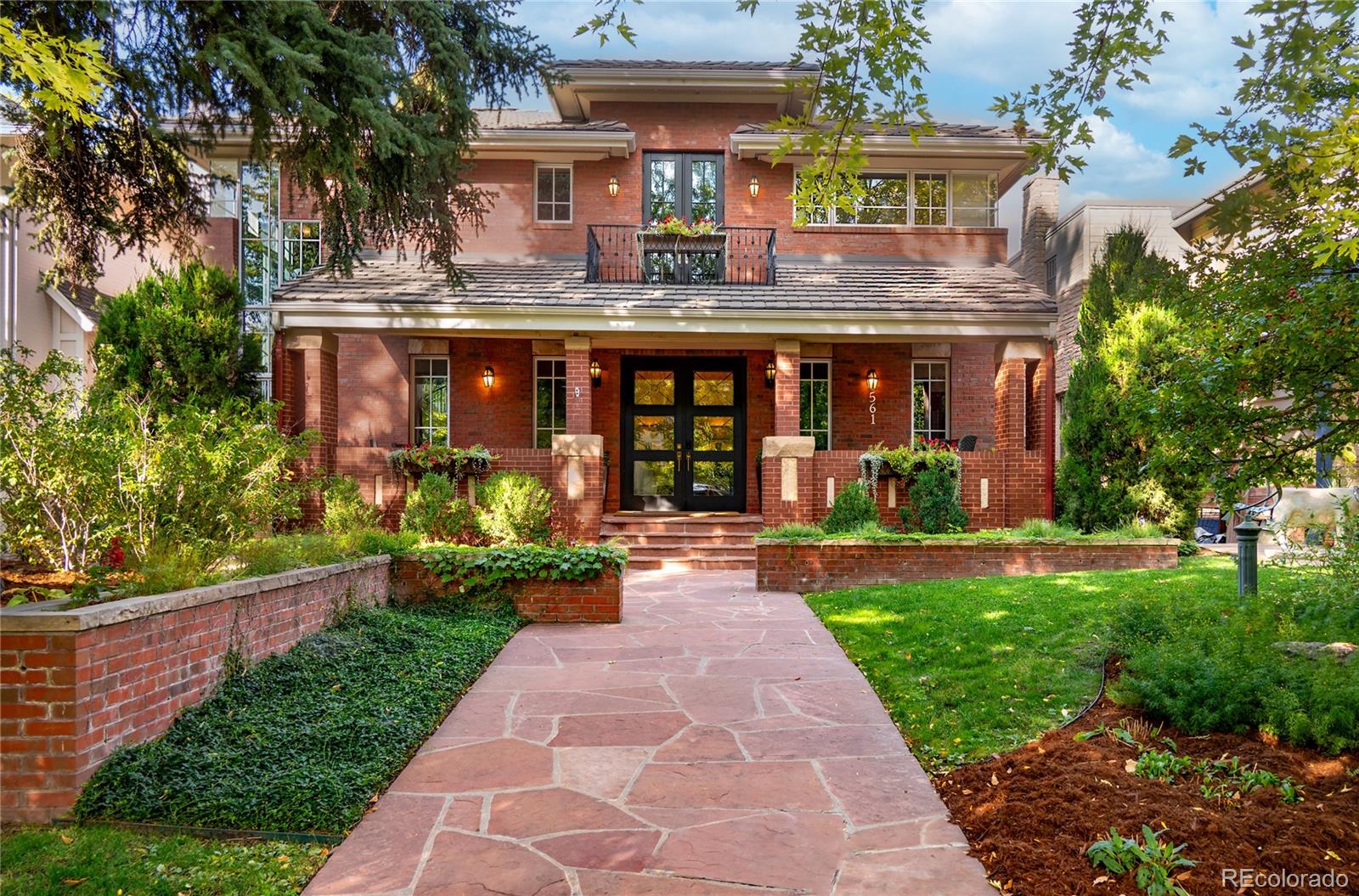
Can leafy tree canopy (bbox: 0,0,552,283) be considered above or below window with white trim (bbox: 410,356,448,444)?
above

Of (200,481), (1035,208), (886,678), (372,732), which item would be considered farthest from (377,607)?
(1035,208)

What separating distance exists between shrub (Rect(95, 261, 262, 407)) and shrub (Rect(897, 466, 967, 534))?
9473 mm

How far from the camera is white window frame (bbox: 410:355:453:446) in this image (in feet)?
45.2

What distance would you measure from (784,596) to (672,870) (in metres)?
6.03

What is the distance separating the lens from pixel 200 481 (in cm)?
503

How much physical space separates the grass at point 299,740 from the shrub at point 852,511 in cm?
637

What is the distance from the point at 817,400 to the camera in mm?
14086

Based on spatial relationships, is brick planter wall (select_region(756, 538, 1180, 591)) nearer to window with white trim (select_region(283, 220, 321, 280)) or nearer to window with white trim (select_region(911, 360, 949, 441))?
window with white trim (select_region(911, 360, 949, 441))

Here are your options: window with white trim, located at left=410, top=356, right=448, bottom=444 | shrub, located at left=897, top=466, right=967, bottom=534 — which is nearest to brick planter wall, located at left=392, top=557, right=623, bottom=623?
shrub, located at left=897, top=466, right=967, bottom=534

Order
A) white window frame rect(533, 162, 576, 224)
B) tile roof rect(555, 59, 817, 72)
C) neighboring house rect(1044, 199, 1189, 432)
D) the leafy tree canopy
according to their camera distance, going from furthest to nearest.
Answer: neighboring house rect(1044, 199, 1189, 432), white window frame rect(533, 162, 576, 224), tile roof rect(555, 59, 817, 72), the leafy tree canopy

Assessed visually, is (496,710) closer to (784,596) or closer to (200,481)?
(200,481)

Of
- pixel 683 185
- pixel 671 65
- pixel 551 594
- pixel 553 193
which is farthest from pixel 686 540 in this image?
pixel 671 65

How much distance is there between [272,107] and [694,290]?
7197mm

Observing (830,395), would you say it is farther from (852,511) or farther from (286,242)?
(286,242)
